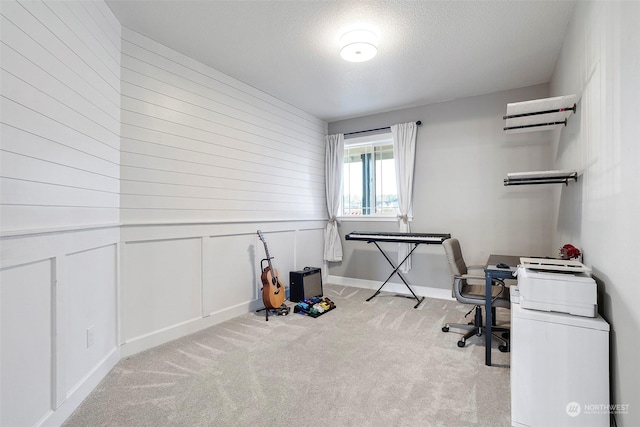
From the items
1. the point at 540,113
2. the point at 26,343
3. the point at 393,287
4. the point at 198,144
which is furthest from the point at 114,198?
the point at 393,287

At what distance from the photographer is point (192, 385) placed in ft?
6.65

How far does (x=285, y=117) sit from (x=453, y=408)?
3651mm

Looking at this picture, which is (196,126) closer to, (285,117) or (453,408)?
(285,117)

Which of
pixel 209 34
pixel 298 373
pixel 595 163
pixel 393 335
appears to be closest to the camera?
pixel 595 163

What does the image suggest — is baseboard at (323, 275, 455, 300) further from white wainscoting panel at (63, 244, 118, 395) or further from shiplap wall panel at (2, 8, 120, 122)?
shiplap wall panel at (2, 8, 120, 122)

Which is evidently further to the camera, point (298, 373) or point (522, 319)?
point (298, 373)

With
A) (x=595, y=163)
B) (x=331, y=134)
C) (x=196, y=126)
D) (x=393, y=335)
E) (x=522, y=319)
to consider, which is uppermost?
(x=331, y=134)

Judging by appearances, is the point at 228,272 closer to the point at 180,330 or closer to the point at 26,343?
the point at 180,330

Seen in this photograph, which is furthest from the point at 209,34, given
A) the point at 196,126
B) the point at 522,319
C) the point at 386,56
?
the point at 522,319

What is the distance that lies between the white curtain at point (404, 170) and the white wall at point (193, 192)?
1524 millimetres

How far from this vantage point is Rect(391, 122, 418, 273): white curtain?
4.23m

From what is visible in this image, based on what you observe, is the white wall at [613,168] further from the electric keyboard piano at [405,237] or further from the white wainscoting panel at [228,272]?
the white wainscoting panel at [228,272]

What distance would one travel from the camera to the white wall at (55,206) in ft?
4.50

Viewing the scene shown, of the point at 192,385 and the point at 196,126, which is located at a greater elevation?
the point at 196,126
